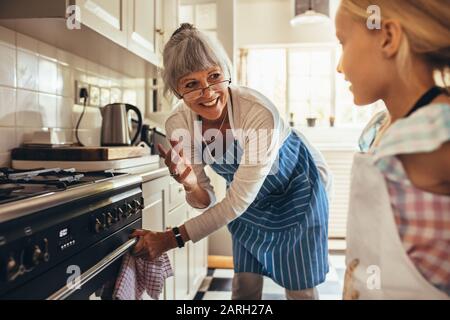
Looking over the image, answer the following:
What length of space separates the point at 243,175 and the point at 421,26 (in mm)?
480

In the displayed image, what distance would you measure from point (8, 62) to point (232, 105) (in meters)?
0.60

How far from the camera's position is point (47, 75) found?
1190 millimetres

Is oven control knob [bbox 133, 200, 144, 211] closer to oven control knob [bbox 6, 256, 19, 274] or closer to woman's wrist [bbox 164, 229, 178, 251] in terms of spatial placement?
woman's wrist [bbox 164, 229, 178, 251]

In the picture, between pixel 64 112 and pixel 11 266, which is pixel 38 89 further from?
pixel 11 266

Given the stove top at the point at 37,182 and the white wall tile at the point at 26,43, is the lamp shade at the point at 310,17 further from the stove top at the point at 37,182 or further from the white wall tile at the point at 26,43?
the stove top at the point at 37,182

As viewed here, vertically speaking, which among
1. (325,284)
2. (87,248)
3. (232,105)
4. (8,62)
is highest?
(8,62)

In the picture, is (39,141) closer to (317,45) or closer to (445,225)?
(445,225)

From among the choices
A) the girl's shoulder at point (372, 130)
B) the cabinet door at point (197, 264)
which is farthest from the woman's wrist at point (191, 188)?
the cabinet door at point (197, 264)

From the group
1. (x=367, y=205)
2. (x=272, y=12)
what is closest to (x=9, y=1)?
(x=367, y=205)

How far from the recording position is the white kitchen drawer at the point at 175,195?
1.21 meters

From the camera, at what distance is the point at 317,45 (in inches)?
102

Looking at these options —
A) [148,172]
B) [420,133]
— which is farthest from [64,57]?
[420,133]

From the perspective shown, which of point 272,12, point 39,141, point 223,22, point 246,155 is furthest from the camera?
point 272,12

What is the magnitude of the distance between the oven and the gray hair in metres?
0.24
